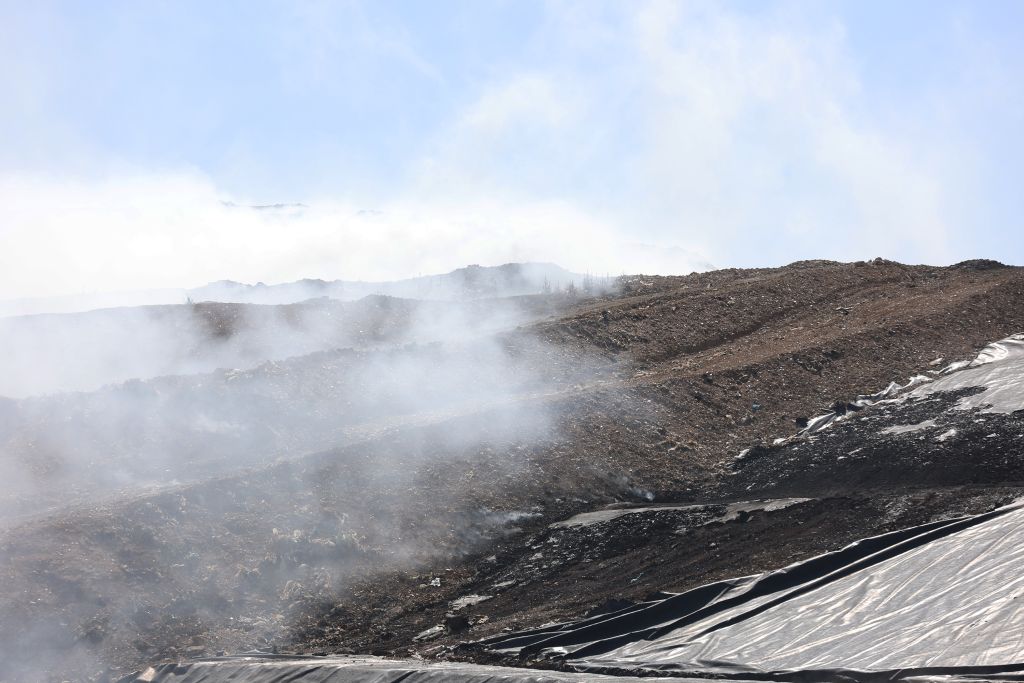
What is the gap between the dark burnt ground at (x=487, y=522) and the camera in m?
12.9

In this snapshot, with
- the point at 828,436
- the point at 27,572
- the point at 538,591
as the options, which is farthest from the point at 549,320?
the point at 27,572

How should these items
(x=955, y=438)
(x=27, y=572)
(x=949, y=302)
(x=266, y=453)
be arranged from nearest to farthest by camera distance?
(x=27, y=572) → (x=955, y=438) → (x=266, y=453) → (x=949, y=302)

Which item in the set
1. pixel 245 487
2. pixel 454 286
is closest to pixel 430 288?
pixel 454 286

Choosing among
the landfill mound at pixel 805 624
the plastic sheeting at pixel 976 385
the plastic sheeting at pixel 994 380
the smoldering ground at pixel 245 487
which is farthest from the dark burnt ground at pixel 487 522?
the plastic sheeting at pixel 994 380

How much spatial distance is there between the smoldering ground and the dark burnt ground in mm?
41

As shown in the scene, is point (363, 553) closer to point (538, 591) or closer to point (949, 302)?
point (538, 591)

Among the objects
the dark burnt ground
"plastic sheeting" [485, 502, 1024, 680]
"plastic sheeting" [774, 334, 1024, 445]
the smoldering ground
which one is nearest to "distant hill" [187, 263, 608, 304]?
the smoldering ground

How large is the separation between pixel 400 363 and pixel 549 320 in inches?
189

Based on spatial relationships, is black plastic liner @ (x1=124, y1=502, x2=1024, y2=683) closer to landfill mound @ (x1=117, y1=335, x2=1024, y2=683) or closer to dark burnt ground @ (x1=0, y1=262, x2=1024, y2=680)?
landfill mound @ (x1=117, y1=335, x2=1024, y2=683)

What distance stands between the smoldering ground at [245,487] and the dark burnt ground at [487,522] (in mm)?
41

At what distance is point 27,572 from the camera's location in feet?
43.1

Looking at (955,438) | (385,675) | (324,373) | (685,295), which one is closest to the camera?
(385,675)

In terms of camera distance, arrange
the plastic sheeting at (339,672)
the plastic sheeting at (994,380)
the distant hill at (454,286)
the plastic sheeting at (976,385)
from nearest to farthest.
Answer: the plastic sheeting at (339,672) < the plastic sheeting at (994,380) < the plastic sheeting at (976,385) < the distant hill at (454,286)

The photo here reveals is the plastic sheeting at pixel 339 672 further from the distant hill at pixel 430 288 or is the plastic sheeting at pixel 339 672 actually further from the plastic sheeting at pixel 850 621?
the distant hill at pixel 430 288
